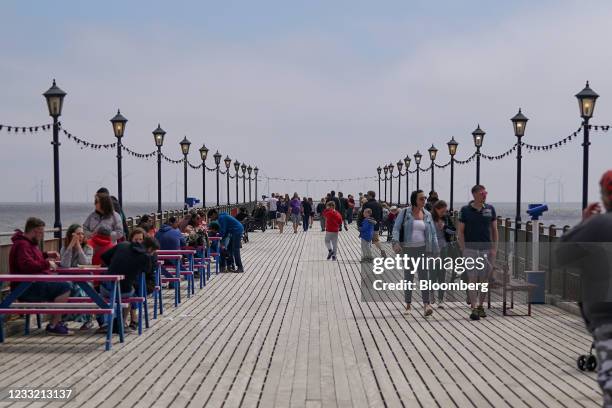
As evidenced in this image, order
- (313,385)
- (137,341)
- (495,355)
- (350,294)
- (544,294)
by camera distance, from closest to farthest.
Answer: (313,385)
(495,355)
(137,341)
(544,294)
(350,294)

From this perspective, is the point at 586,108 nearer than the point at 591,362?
Answer: No

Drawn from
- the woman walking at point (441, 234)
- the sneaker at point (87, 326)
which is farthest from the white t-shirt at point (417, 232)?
the sneaker at point (87, 326)

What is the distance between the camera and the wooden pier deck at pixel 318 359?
6965 mm

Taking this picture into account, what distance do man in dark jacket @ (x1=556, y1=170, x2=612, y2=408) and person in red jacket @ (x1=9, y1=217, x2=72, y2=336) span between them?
266 inches

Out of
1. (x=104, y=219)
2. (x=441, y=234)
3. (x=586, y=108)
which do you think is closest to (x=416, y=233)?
(x=441, y=234)

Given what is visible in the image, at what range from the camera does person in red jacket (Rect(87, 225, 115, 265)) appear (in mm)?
11391

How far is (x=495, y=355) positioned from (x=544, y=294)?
4.82m

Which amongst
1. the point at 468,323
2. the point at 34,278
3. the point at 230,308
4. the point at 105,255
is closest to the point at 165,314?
the point at 230,308

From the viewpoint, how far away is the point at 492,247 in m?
11.3

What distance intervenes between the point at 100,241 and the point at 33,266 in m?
1.69

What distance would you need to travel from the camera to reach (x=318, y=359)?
28.2 feet

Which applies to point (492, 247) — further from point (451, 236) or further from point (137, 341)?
point (137, 341)

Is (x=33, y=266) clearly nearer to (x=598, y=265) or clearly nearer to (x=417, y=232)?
(x=417, y=232)

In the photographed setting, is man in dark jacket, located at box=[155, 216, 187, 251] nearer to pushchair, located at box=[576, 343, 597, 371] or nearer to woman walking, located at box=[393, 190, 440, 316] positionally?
woman walking, located at box=[393, 190, 440, 316]
